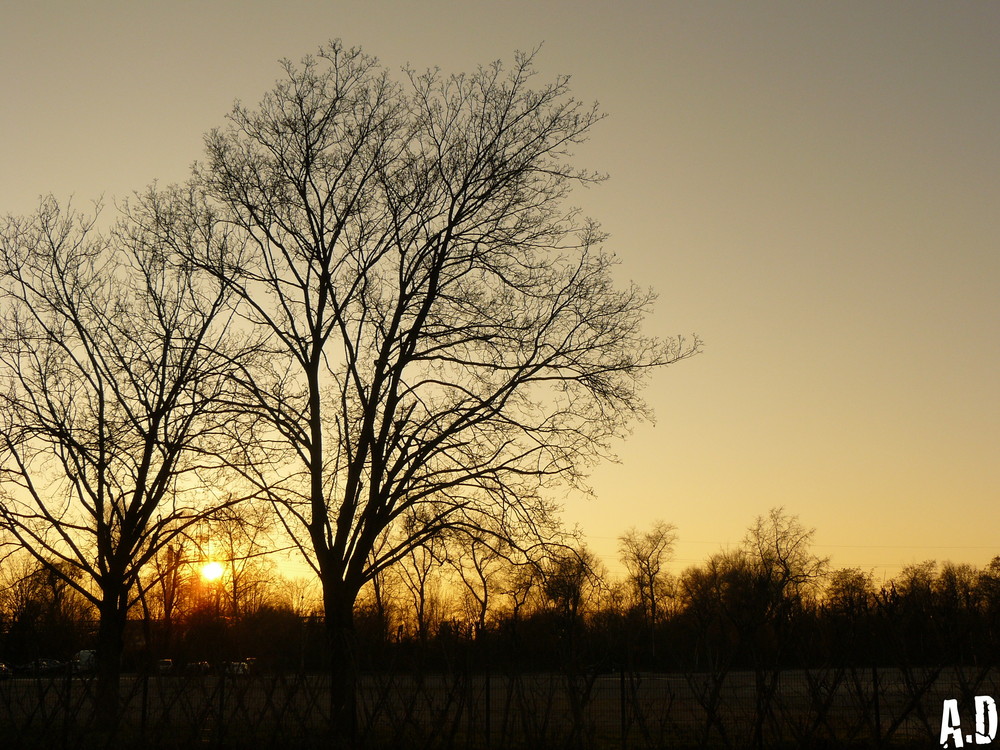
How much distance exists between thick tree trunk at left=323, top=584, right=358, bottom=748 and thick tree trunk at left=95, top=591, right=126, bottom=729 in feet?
12.7

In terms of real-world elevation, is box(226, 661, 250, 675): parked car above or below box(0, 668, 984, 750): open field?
above

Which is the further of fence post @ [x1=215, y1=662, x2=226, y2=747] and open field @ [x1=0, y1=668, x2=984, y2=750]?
fence post @ [x1=215, y1=662, x2=226, y2=747]

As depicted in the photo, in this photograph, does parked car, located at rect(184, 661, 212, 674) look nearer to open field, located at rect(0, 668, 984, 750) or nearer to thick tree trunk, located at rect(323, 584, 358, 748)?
open field, located at rect(0, 668, 984, 750)

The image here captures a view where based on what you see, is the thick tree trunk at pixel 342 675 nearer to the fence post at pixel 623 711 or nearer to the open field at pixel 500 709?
the open field at pixel 500 709

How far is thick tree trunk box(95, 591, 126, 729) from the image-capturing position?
1827 centimetres

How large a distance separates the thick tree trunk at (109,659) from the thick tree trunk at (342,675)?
12.7 feet

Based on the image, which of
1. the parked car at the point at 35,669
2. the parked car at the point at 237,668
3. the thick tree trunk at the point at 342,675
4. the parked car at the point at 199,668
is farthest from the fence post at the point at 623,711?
the parked car at the point at 35,669

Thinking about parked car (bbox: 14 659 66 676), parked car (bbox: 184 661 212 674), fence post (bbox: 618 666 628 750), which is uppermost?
parked car (bbox: 184 661 212 674)

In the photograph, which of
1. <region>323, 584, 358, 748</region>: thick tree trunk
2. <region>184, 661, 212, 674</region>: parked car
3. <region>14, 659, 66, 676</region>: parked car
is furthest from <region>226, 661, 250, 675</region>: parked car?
<region>14, 659, 66, 676</region>: parked car

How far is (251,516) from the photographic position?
706 inches

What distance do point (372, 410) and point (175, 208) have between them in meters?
5.91

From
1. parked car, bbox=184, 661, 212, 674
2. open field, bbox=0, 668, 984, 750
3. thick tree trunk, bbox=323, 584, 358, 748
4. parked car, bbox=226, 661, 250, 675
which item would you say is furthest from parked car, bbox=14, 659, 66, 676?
thick tree trunk, bbox=323, 584, 358, 748

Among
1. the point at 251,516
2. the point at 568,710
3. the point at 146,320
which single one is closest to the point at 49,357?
the point at 146,320

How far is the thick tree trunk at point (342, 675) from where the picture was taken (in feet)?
50.7
